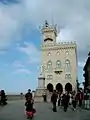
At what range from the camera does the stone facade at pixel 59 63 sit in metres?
85.6

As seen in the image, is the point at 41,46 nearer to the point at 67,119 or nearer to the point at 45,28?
the point at 45,28

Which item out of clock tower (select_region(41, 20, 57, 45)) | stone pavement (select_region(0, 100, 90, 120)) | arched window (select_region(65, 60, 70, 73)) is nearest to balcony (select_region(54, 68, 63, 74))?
arched window (select_region(65, 60, 70, 73))

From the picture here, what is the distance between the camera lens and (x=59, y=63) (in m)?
87.9

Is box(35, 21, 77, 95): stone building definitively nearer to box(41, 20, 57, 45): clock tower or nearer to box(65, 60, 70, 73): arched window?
box(65, 60, 70, 73): arched window

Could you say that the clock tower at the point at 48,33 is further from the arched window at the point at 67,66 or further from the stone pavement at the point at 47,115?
the stone pavement at the point at 47,115

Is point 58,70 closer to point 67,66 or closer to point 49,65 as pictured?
point 67,66

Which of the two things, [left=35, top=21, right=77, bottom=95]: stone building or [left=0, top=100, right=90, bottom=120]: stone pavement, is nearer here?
[left=0, top=100, right=90, bottom=120]: stone pavement

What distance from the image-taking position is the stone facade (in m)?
85.6

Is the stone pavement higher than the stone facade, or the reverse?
the stone facade

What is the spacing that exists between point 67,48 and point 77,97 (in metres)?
63.1

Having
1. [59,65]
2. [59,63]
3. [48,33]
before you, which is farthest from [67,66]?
[48,33]

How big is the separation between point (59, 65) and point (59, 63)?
2.01 feet

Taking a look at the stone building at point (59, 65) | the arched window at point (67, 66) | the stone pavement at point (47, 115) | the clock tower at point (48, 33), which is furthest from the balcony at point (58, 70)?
the stone pavement at point (47, 115)

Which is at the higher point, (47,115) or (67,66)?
(67,66)
